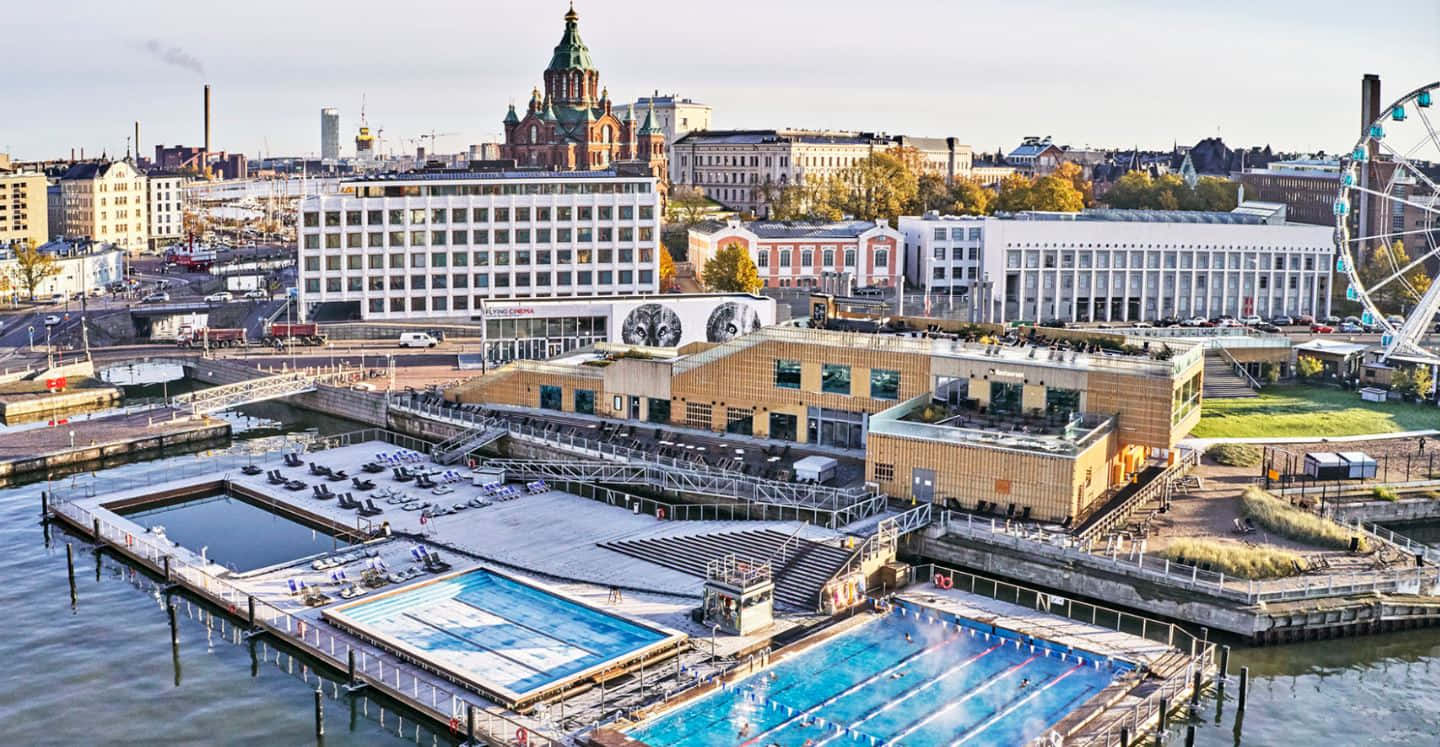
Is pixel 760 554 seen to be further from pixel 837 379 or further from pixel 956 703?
pixel 837 379

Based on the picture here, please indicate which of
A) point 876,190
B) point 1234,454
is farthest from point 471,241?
point 1234,454

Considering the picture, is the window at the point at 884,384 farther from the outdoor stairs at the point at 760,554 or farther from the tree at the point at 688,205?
the tree at the point at 688,205

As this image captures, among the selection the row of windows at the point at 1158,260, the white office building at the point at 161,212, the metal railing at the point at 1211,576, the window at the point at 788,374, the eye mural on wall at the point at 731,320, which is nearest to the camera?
the metal railing at the point at 1211,576

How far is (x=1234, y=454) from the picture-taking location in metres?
61.7

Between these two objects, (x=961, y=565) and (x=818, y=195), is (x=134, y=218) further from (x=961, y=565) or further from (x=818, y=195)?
(x=961, y=565)

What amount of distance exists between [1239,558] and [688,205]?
120424 mm

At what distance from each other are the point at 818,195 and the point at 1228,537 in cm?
10223

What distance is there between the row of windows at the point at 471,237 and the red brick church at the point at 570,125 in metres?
56.6

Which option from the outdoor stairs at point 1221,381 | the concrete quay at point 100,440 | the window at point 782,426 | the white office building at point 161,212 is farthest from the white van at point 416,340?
the white office building at point 161,212

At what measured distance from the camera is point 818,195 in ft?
488

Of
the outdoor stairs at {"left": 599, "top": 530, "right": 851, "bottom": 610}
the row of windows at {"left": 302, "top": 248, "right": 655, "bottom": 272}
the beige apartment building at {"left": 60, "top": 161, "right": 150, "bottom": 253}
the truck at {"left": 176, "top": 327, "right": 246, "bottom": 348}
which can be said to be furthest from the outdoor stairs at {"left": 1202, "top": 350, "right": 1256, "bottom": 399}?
the beige apartment building at {"left": 60, "top": 161, "right": 150, "bottom": 253}

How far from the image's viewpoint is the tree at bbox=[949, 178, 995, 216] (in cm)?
14549

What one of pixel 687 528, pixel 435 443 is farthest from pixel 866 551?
pixel 435 443

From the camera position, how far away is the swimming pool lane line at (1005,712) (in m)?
35.2
